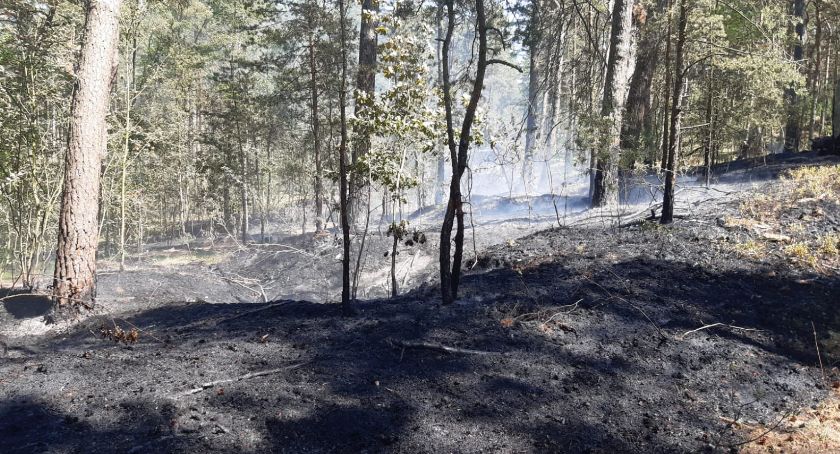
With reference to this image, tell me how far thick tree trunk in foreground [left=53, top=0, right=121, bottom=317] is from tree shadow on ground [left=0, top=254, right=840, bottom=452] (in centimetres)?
94

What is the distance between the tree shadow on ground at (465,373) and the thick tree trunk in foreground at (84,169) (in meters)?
0.94

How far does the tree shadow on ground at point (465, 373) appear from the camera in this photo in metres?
3.41

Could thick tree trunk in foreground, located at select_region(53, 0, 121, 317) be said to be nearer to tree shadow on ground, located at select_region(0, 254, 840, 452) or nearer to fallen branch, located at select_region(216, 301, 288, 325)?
tree shadow on ground, located at select_region(0, 254, 840, 452)

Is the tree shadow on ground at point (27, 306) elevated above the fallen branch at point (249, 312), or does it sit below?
below

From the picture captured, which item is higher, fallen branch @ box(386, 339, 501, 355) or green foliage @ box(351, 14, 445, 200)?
green foliage @ box(351, 14, 445, 200)

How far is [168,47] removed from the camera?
2120cm

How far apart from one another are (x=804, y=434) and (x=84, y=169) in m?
7.97

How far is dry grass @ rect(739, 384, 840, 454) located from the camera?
3.56 metres

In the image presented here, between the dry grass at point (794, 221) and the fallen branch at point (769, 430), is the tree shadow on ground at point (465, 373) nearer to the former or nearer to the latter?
the fallen branch at point (769, 430)

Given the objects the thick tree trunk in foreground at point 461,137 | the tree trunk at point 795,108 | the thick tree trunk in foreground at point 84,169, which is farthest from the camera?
the tree trunk at point 795,108

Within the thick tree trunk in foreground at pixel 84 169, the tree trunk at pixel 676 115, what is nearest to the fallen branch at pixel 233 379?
the thick tree trunk in foreground at pixel 84 169

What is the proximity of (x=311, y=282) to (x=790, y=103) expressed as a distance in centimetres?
1573

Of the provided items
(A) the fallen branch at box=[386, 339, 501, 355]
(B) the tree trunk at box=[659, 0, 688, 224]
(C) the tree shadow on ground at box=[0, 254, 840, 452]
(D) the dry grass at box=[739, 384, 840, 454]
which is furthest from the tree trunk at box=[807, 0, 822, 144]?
(A) the fallen branch at box=[386, 339, 501, 355]

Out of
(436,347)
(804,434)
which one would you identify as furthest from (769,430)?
(436,347)
